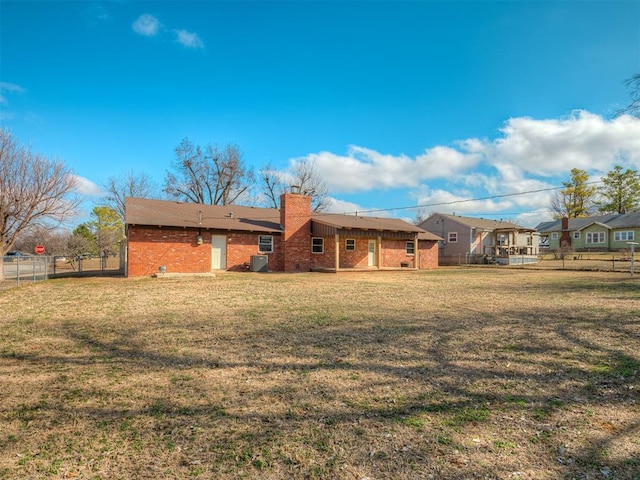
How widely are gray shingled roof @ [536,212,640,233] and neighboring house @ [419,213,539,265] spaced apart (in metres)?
10.1

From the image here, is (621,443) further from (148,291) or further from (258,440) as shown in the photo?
(148,291)

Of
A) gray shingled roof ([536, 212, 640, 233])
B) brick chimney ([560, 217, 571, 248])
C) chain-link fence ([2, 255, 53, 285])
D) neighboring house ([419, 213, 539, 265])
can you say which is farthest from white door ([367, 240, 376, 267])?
gray shingled roof ([536, 212, 640, 233])

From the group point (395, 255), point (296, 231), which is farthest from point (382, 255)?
point (296, 231)

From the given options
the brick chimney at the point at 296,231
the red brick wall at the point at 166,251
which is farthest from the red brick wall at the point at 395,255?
the red brick wall at the point at 166,251

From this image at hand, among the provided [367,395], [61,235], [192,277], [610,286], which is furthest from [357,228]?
[61,235]

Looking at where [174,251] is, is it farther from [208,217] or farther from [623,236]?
[623,236]

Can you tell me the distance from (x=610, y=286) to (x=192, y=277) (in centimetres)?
1686

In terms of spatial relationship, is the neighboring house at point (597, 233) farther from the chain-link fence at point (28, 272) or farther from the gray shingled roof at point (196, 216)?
the chain-link fence at point (28, 272)

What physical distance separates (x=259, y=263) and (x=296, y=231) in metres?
3.00

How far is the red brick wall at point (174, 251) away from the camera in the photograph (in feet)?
56.9

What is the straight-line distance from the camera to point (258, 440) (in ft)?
9.81

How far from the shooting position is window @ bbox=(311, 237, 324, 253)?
2241 cm

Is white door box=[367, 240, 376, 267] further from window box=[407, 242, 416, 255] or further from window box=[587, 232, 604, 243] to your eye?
window box=[587, 232, 604, 243]

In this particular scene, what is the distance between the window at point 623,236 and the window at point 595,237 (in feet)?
3.82
